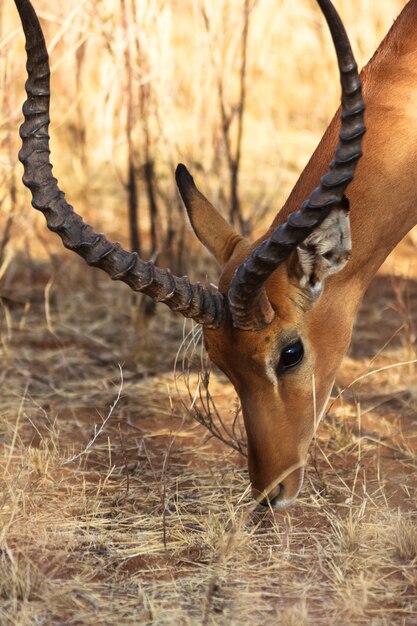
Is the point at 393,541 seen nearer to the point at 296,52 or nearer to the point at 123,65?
the point at 123,65

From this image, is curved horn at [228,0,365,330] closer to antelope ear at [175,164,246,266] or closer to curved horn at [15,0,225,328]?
curved horn at [15,0,225,328]

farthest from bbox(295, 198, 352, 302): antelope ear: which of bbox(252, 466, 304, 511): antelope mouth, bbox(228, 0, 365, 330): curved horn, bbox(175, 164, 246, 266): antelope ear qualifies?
bbox(252, 466, 304, 511): antelope mouth

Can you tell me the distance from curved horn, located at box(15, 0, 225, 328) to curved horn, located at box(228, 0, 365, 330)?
199 mm

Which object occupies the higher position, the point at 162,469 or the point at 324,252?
the point at 324,252

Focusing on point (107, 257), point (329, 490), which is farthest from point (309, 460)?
point (107, 257)

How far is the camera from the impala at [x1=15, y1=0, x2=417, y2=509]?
164 inches

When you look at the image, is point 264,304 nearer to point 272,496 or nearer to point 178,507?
point 272,496

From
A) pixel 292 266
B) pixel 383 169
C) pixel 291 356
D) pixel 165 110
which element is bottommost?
pixel 291 356

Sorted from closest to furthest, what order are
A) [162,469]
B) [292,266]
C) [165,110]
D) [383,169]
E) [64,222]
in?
1. [64,222]
2. [292,266]
3. [383,169]
4. [162,469]
5. [165,110]

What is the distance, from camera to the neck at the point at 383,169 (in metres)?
4.48

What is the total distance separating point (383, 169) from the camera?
4.50 m

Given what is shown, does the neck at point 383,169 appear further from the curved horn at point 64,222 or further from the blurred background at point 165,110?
the blurred background at point 165,110

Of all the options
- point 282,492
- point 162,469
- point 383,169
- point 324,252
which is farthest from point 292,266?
point 162,469

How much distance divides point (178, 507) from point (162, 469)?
1.65ft
